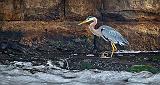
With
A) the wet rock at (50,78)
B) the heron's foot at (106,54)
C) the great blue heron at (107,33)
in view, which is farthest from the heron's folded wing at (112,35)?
the wet rock at (50,78)

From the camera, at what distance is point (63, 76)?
7.13 meters

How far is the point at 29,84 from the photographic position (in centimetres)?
658

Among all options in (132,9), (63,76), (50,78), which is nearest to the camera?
(50,78)

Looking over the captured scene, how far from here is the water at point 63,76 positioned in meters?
6.75

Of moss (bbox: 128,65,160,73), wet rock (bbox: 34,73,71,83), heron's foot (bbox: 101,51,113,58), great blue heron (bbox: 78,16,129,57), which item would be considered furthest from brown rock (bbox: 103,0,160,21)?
wet rock (bbox: 34,73,71,83)

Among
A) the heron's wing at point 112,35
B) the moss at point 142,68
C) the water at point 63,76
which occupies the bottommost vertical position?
the moss at point 142,68

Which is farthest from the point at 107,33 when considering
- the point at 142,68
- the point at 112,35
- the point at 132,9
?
the point at 132,9

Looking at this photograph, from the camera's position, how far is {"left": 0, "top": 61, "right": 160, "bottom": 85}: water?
266 inches

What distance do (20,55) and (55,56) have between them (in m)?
0.72

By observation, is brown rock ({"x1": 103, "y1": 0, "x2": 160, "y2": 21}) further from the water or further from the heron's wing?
the water

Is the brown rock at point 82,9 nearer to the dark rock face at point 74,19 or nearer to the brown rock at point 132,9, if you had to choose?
the dark rock face at point 74,19

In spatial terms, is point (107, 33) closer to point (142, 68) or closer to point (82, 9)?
point (142, 68)

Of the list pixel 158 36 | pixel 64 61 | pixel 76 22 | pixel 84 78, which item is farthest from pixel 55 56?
pixel 158 36

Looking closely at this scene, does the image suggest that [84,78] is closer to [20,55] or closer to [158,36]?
[20,55]
